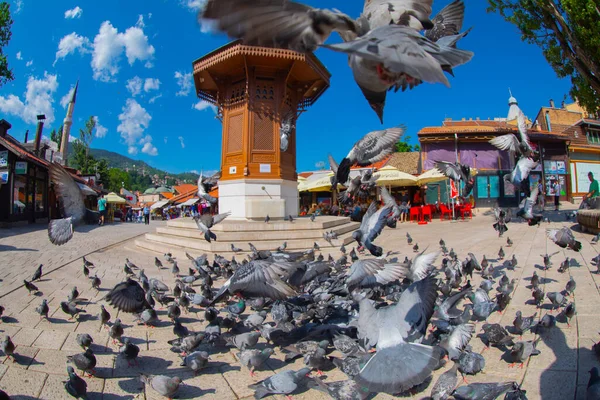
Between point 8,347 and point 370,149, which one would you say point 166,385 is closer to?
point 8,347

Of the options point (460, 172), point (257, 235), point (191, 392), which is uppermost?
point (460, 172)

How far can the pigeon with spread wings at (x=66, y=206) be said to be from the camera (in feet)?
15.3

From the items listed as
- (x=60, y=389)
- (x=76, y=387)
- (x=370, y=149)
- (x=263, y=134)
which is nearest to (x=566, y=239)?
(x=370, y=149)

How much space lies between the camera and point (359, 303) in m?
3.59

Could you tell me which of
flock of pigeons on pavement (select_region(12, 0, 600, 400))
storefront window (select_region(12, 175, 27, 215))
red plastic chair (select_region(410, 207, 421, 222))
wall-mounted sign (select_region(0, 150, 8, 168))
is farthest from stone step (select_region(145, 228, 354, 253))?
storefront window (select_region(12, 175, 27, 215))

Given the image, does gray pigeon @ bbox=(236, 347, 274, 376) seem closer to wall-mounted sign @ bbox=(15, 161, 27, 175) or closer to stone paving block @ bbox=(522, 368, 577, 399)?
stone paving block @ bbox=(522, 368, 577, 399)

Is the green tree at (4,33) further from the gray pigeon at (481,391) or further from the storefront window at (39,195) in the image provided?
the gray pigeon at (481,391)

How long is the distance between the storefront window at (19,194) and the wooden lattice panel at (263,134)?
14515 mm

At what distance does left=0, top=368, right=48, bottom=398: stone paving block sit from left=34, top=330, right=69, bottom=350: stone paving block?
545 mm

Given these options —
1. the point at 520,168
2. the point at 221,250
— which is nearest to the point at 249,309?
the point at 221,250

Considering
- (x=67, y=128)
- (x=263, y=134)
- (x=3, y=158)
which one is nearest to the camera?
(x=263, y=134)

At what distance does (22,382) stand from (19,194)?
21.0 m

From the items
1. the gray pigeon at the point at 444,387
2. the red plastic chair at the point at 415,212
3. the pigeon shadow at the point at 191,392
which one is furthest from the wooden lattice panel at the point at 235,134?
the gray pigeon at the point at 444,387

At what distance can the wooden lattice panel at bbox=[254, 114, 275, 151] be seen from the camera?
1328cm
